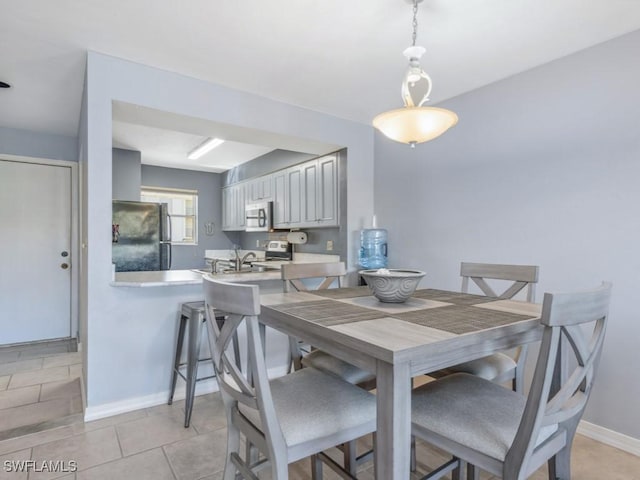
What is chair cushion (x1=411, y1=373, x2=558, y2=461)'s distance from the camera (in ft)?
3.68

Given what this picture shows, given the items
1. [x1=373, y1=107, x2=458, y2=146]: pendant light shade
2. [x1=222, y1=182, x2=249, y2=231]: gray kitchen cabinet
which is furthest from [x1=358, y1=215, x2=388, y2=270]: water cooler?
[x1=222, y1=182, x2=249, y2=231]: gray kitchen cabinet

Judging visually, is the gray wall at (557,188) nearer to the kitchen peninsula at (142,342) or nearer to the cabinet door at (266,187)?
the kitchen peninsula at (142,342)

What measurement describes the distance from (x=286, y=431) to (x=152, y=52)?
232cm

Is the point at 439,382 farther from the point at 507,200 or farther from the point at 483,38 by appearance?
the point at 483,38

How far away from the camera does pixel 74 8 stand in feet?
6.07

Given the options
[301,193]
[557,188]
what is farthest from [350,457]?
[301,193]

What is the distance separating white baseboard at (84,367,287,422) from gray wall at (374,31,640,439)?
2.03 m

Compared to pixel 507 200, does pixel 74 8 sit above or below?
above

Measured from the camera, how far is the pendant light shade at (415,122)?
63.0 inches

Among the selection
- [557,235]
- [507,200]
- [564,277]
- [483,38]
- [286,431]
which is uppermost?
[483,38]

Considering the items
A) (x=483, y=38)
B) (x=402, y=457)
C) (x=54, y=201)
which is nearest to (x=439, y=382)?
(x=402, y=457)

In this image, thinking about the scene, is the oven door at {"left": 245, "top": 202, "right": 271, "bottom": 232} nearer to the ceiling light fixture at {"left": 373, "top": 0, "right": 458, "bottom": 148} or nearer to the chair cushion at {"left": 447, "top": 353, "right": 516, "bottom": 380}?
the ceiling light fixture at {"left": 373, "top": 0, "right": 458, "bottom": 148}

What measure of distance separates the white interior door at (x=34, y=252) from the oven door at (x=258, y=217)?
2129mm

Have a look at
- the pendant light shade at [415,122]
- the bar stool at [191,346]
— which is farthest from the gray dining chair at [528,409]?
the bar stool at [191,346]
